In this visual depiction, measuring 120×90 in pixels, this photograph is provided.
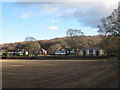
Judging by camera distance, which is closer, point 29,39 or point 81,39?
point 81,39

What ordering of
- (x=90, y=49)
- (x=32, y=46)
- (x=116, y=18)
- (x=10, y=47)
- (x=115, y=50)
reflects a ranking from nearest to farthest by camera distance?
1. (x=115, y=50)
2. (x=116, y=18)
3. (x=90, y=49)
4. (x=32, y=46)
5. (x=10, y=47)

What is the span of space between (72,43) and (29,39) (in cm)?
2786

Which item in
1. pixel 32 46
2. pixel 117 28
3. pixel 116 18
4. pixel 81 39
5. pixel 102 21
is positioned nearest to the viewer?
pixel 116 18

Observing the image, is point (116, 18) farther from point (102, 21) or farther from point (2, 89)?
point (2, 89)

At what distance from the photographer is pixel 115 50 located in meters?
10.2

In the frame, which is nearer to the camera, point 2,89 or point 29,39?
point 2,89

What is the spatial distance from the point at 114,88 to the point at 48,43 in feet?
433

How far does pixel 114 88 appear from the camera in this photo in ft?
23.5

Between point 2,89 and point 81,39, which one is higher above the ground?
point 81,39

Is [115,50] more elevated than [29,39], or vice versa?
[29,39]

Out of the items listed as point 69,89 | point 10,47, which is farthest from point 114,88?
point 10,47

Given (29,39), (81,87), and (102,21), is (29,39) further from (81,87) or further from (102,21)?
(81,87)

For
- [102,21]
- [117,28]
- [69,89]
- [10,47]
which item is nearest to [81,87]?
[69,89]

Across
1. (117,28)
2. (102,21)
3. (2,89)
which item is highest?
(102,21)
